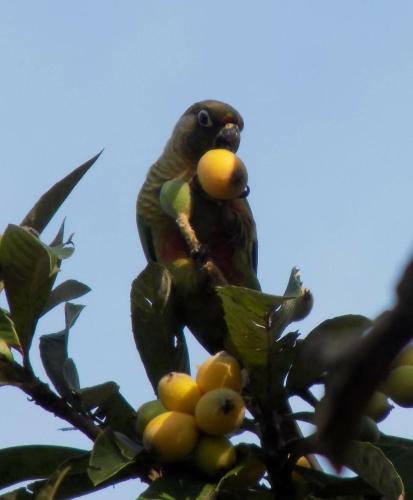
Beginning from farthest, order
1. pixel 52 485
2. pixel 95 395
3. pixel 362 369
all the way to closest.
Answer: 1. pixel 95 395
2. pixel 52 485
3. pixel 362 369

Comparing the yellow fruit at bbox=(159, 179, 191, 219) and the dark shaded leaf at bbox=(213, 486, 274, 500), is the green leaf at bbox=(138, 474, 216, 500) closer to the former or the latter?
the dark shaded leaf at bbox=(213, 486, 274, 500)

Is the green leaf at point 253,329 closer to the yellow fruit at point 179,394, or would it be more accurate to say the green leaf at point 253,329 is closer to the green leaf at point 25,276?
the yellow fruit at point 179,394

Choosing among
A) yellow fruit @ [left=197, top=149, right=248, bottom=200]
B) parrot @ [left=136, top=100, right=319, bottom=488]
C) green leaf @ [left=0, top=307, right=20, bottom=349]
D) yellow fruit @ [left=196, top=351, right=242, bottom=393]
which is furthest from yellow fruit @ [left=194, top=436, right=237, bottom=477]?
yellow fruit @ [left=197, top=149, right=248, bottom=200]

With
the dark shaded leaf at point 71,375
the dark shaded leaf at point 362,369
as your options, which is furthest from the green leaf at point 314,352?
the dark shaded leaf at point 362,369

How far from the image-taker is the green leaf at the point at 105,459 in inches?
71.4

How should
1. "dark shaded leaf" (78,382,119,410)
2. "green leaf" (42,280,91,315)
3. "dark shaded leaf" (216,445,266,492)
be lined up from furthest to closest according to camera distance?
"green leaf" (42,280,91,315)
"dark shaded leaf" (78,382,119,410)
"dark shaded leaf" (216,445,266,492)

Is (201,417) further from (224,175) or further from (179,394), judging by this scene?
(224,175)

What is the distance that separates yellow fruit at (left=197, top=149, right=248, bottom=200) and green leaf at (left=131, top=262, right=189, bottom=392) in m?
0.58

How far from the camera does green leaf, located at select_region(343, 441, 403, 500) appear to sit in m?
1.79

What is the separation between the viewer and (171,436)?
1837mm

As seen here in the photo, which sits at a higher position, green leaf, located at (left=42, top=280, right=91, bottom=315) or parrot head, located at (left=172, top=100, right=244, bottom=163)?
parrot head, located at (left=172, top=100, right=244, bottom=163)

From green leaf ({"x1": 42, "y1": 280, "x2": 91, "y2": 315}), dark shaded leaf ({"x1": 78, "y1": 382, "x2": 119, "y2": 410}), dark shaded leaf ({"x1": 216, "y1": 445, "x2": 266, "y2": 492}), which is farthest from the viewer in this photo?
green leaf ({"x1": 42, "y1": 280, "x2": 91, "y2": 315})

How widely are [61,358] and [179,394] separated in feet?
1.55

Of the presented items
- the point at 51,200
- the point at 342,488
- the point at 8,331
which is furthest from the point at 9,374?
the point at 342,488
